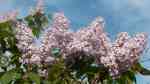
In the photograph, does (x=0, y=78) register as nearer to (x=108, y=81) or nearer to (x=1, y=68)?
(x=1, y=68)

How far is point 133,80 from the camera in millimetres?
5457

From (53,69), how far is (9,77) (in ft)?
1.53

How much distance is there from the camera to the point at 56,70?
5.29 meters

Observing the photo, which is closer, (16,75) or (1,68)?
(16,75)

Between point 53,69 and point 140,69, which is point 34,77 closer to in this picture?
point 53,69

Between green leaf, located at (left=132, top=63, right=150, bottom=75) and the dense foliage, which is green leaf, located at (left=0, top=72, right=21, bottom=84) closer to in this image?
the dense foliage

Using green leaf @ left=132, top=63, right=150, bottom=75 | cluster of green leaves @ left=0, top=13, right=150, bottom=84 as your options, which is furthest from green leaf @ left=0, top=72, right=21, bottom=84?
green leaf @ left=132, top=63, right=150, bottom=75

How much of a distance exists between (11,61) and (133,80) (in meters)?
1.28

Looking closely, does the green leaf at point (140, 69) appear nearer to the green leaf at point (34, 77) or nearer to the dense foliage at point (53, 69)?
the dense foliage at point (53, 69)

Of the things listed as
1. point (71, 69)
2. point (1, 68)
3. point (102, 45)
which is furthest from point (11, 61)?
point (102, 45)

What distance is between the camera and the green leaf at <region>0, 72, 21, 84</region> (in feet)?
16.7

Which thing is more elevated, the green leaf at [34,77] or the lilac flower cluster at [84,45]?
the lilac flower cluster at [84,45]

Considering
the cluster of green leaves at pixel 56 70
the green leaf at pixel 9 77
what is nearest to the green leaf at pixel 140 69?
the cluster of green leaves at pixel 56 70

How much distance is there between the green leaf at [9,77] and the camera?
5.10 m
